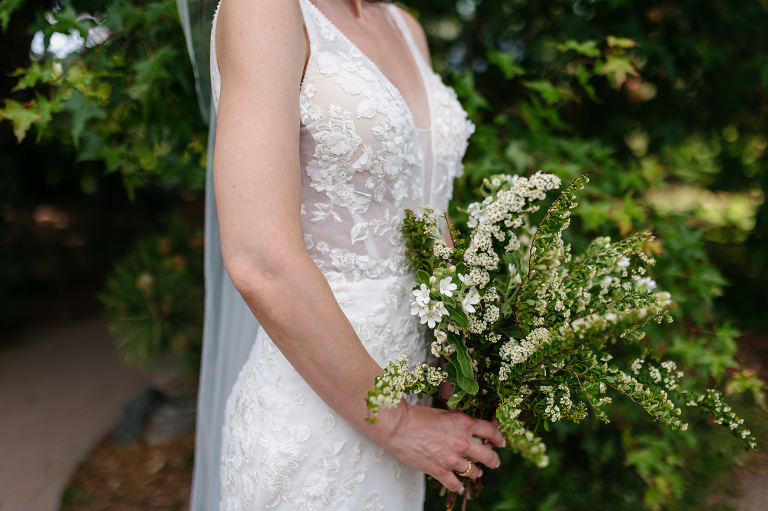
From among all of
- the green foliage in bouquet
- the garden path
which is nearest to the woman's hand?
the green foliage in bouquet

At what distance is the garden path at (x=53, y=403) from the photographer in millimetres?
2854

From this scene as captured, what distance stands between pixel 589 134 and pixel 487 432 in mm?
2182

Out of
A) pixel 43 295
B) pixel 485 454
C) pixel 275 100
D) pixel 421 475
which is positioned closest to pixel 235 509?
pixel 421 475

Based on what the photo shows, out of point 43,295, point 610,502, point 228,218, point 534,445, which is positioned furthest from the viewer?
point 43,295

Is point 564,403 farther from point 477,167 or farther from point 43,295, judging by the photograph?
point 43,295

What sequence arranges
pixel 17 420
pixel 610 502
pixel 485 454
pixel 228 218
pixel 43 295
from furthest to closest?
pixel 43 295 < pixel 17 420 < pixel 610 502 < pixel 485 454 < pixel 228 218

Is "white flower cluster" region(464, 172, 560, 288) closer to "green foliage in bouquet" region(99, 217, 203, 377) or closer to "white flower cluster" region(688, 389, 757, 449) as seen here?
"white flower cluster" region(688, 389, 757, 449)

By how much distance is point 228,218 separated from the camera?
94 cm

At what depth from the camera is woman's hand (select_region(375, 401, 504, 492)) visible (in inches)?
44.1

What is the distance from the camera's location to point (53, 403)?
3.57m

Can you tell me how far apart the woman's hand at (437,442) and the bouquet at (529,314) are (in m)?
0.10

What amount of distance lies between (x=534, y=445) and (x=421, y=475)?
0.65 m

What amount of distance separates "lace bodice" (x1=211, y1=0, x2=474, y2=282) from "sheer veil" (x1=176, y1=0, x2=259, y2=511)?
385 mm

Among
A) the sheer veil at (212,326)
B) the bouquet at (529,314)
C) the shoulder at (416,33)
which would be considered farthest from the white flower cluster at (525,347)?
the shoulder at (416,33)
